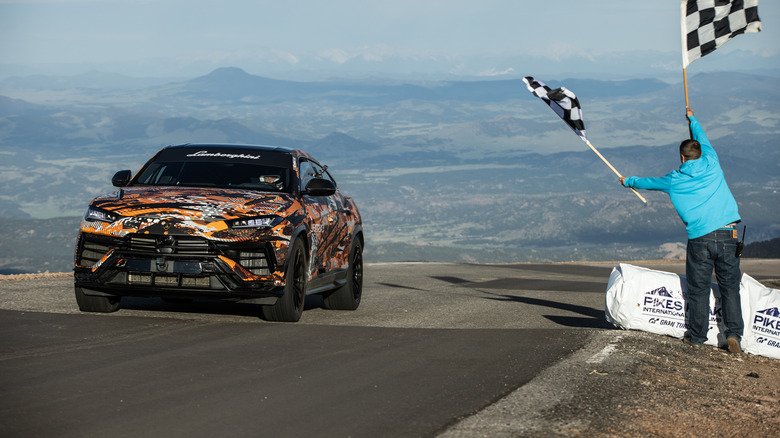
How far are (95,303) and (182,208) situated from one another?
4.97ft

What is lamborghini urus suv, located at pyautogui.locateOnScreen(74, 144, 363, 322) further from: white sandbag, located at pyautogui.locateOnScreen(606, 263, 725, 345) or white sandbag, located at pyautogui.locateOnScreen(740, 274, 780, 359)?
white sandbag, located at pyautogui.locateOnScreen(740, 274, 780, 359)

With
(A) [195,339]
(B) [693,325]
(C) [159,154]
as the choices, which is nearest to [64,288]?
(C) [159,154]

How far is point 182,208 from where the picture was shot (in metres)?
8.64

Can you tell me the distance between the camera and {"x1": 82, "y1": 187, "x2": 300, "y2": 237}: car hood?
8.52 meters

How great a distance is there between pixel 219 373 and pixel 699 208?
4.32 m

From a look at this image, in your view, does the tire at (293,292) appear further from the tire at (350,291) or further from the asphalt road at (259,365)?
the tire at (350,291)

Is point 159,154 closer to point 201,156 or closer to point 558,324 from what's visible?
point 201,156

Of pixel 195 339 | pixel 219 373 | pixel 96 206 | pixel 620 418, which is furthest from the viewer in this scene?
pixel 96 206

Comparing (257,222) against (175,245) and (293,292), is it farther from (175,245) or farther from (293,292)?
(293,292)

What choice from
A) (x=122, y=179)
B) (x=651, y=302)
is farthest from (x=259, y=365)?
(x=651, y=302)

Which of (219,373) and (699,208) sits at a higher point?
(699,208)

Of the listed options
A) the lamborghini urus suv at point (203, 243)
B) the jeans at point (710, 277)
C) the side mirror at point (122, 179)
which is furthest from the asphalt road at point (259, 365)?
the side mirror at point (122, 179)

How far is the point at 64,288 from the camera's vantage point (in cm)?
1266

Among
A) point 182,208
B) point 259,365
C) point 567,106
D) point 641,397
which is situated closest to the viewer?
point 641,397
